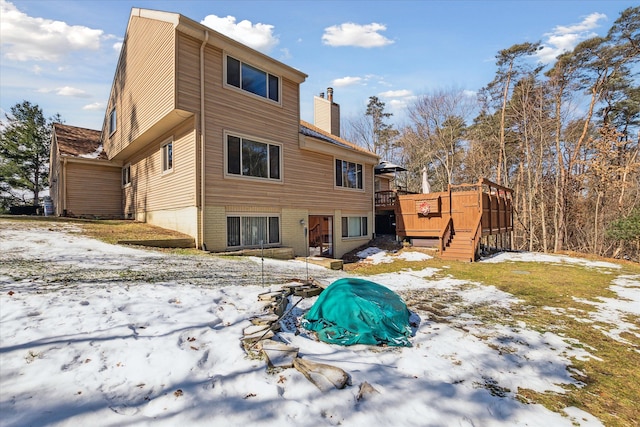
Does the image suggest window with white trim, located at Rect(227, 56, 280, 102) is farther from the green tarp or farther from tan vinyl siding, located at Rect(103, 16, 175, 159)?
the green tarp

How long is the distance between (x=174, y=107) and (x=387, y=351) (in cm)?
944

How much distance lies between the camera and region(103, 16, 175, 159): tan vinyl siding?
998 cm

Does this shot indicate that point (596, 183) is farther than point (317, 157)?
Yes

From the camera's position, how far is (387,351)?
11.7 feet

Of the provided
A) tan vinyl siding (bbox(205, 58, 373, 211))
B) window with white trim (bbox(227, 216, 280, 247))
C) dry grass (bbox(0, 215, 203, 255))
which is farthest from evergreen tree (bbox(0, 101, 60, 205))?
window with white trim (bbox(227, 216, 280, 247))

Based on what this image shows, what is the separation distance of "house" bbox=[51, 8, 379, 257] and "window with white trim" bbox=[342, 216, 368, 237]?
0.11 metres

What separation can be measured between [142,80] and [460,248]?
1507 centimetres

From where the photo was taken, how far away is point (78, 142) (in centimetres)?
1683

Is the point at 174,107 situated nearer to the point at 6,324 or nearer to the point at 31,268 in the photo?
the point at 31,268

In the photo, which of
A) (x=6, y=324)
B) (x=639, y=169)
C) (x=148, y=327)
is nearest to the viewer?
(x=6, y=324)

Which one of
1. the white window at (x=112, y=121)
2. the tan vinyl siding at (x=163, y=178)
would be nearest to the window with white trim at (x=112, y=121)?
the white window at (x=112, y=121)

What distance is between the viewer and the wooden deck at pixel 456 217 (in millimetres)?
13164

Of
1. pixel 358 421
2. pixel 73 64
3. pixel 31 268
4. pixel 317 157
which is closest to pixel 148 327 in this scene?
pixel 358 421

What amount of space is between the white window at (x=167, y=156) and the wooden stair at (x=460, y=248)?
12096 mm
